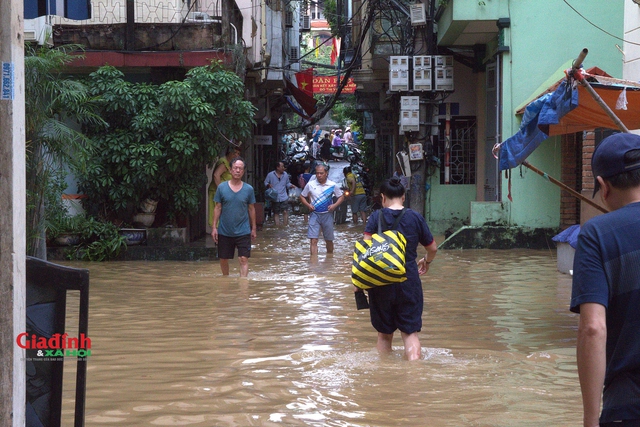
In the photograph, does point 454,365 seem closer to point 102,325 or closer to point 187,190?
point 102,325

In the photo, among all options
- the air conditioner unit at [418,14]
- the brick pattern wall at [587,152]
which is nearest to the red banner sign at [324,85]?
the air conditioner unit at [418,14]

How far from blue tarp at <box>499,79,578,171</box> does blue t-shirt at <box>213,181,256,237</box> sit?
12.4 ft

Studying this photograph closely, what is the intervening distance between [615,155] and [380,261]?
3.36m

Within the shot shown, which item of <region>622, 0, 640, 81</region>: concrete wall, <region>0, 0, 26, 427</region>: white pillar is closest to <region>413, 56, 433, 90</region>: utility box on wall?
<region>622, 0, 640, 81</region>: concrete wall

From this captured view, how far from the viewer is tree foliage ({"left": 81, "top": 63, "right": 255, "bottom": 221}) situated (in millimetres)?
14039

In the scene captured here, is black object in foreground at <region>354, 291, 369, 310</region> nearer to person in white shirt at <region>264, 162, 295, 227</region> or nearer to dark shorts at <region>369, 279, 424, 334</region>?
dark shorts at <region>369, 279, 424, 334</region>

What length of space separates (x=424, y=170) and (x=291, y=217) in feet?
28.9

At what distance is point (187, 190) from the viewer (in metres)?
14.7

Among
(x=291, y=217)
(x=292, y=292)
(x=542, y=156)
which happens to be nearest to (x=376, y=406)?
(x=292, y=292)

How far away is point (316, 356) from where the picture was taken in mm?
6836

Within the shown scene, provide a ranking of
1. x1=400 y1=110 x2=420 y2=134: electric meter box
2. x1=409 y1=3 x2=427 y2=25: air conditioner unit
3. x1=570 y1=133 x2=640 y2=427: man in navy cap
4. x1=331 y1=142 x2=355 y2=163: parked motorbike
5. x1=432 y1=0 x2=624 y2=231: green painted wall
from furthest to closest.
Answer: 1. x1=331 y1=142 x2=355 y2=163: parked motorbike
2. x1=400 y1=110 x2=420 y2=134: electric meter box
3. x1=409 y1=3 x2=427 y2=25: air conditioner unit
4. x1=432 y1=0 x2=624 y2=231: green painted wall
5. x1=570 y1=133 x2=640 y2=427: man in navy cap

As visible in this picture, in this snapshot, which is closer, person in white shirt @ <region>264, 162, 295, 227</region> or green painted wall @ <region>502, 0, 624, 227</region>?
green painted wall @ <region>502, 0, 624, 227</region>

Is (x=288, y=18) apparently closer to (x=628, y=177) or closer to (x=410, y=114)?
(x=410, y=114)

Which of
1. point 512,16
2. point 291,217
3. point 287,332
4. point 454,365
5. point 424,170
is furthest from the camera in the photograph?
point 291,217
